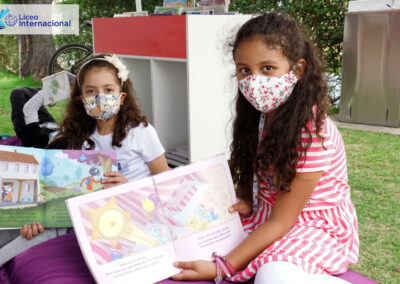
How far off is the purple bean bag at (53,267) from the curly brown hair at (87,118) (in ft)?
1.81

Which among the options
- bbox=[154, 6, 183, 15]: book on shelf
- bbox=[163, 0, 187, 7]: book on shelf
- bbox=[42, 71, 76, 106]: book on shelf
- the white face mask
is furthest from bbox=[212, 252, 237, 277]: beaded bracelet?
bbox=[163, 0, 187, 7]: book on shelf

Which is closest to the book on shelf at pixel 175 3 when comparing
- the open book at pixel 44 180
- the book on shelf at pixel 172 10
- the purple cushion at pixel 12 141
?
the book on shelf at pixel 172 10

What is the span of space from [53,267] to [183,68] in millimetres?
2818

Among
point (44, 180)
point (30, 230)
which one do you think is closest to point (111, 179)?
point (44, 180)

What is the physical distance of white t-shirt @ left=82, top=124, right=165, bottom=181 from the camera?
2086 millimetres

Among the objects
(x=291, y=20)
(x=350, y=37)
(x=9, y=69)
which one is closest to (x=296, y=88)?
(x=291, y=20)

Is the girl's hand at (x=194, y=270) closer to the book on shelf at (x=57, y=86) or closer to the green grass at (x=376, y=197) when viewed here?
the green grass at (x=376, y=197)

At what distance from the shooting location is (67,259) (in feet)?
5.15

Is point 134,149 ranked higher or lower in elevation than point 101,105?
lower

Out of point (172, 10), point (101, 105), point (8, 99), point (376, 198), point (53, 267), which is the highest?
point (172, 10)

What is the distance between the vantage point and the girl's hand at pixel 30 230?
5.58ft

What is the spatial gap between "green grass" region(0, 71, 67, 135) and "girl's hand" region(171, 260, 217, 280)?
2747 millimetres

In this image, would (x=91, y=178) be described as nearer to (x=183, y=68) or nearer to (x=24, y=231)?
(x=24, y=231)

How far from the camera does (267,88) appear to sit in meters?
1.40
